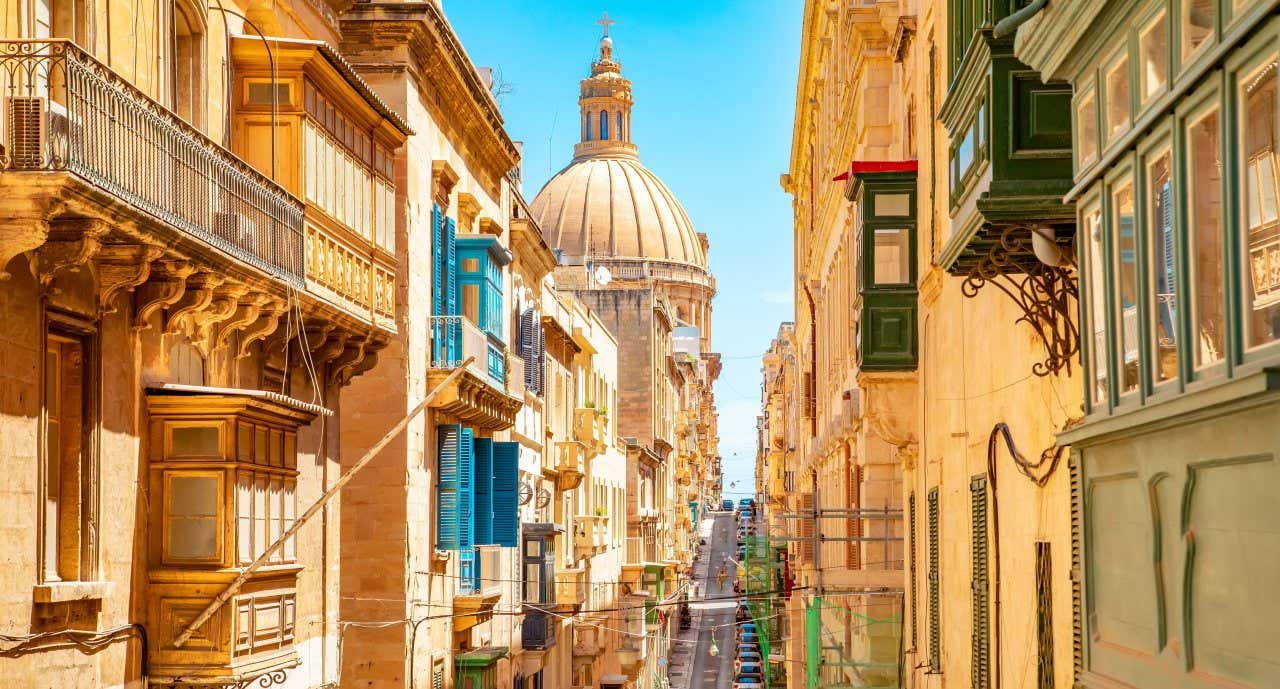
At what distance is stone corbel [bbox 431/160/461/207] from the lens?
2198 cm

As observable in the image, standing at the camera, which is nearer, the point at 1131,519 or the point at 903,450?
the point at 1131,519

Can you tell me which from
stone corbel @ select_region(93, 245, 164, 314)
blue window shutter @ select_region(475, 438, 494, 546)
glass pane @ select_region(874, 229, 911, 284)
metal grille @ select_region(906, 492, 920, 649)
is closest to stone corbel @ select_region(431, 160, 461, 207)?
blue window shutter @ select_region(475, 438, 494, 546)

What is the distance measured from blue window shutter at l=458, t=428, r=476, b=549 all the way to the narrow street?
813 inches

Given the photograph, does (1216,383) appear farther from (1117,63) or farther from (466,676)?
(466,676)

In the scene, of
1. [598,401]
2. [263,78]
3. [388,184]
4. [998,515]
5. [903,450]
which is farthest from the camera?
[598,401]

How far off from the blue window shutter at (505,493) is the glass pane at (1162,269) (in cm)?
1992

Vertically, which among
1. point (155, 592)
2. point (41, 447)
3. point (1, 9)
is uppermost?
point (1, 9)

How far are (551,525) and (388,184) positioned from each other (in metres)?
14.0

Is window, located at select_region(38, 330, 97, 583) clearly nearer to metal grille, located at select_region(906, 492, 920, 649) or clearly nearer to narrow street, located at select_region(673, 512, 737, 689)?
metal grille, located at select_region(906, 492, 920, 649)

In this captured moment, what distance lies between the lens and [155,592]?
12523 millimetres

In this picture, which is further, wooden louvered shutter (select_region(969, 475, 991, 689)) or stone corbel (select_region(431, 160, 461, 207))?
stone corbel (select_region(431, 160, 461, 207))

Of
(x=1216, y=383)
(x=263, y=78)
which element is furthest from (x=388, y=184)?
(x=1216, y=383)

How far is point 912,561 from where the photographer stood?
60.2 ft

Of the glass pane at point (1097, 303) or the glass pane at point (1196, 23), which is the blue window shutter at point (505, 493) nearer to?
the glass pane at point (1097, 303)
